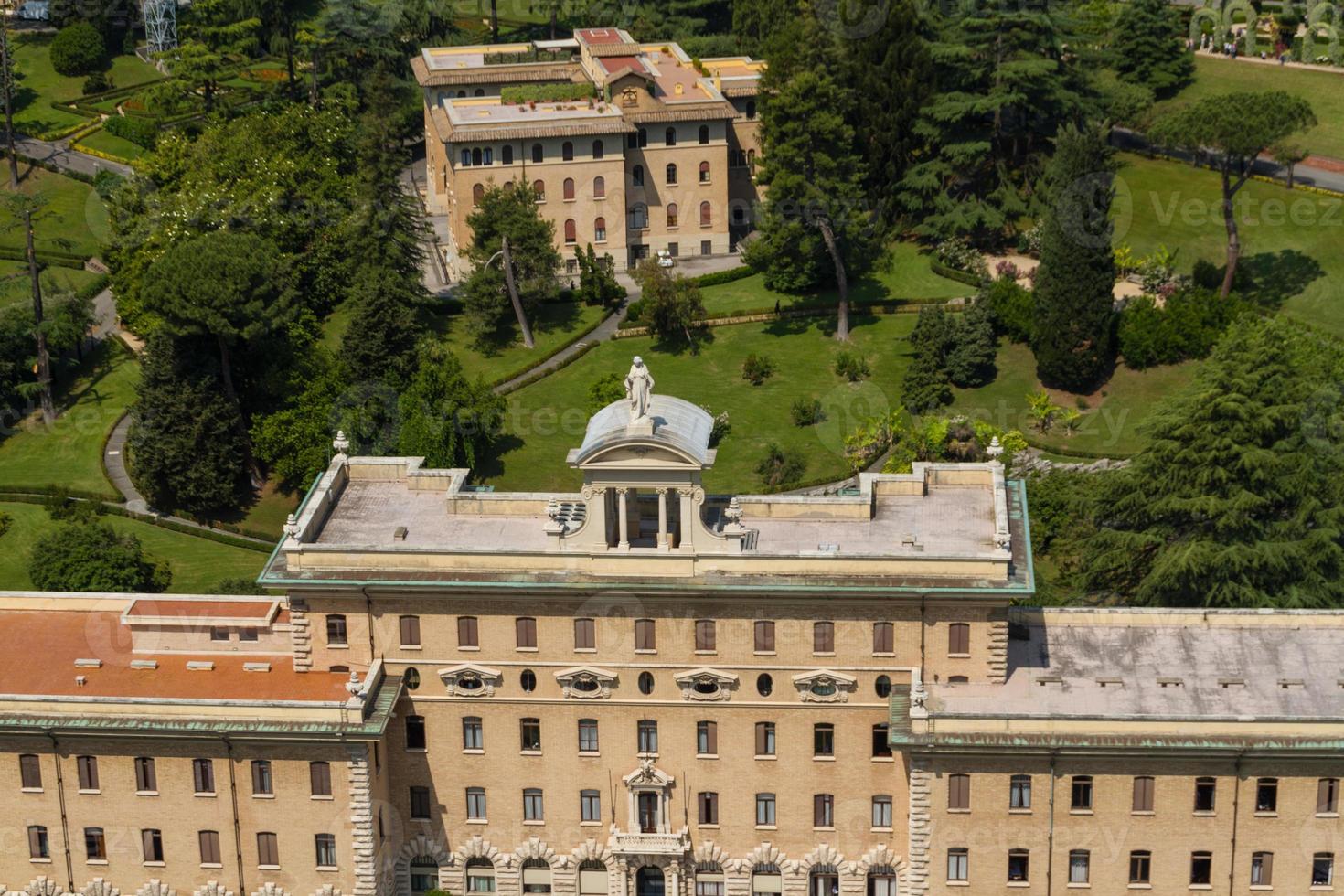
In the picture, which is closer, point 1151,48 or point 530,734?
point 530,734

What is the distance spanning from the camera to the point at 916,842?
99.9m

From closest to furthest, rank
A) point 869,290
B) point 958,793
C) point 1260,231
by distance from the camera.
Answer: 1. point 958,793
2. point 1260,231
3. point 869,290

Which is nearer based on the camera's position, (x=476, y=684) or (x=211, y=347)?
(x=476, y=684)

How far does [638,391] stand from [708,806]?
1866 centimetres

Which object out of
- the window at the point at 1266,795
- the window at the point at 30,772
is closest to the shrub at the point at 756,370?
the window at the point at 1266,795

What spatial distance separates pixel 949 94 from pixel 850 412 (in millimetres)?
28747

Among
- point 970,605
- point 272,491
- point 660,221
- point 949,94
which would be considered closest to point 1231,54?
point 949,94

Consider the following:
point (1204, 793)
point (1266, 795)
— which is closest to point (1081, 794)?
point (1204, 793)

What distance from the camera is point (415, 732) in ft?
340

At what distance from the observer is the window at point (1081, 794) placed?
98062 millimetres

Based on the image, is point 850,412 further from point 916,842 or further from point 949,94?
point 916,842

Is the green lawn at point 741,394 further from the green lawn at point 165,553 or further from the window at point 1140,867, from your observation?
the window at point 1140,867

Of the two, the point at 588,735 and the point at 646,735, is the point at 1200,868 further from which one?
the point at 588,735

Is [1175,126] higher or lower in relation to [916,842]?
higher
